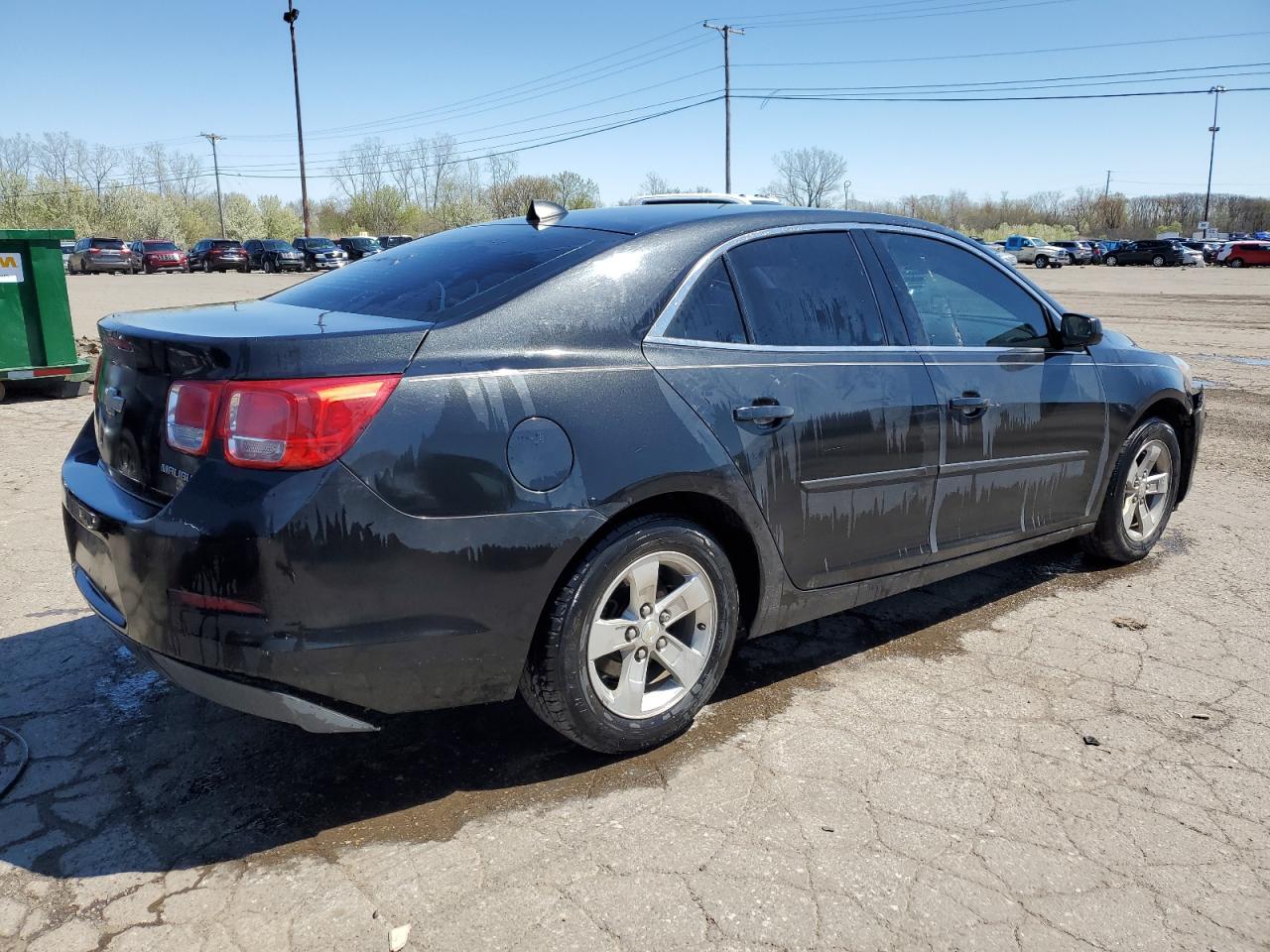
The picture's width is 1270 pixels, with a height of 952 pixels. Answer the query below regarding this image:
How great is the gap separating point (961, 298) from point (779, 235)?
1.01 metres

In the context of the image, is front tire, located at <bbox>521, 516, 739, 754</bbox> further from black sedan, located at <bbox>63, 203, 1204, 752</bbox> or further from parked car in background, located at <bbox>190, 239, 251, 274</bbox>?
parked car in background, located at <bbox>190, 239, 251, 274</bbox>

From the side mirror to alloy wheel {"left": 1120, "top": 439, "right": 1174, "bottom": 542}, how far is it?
79cm

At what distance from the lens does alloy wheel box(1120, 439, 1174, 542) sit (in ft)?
15.9

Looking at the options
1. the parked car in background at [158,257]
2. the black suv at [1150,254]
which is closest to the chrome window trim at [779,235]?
the parked car in background at [158,257]

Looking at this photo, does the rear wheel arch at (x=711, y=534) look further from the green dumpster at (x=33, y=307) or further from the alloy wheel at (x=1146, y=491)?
the green dumpster at (x=33, y=307)

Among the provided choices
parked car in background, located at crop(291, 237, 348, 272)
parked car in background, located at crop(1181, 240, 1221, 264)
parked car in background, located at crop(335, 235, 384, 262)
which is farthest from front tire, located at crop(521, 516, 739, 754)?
parked car in background, located at crop(1181, 240, 1221, 264)

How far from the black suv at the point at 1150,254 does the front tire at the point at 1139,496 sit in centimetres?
5690

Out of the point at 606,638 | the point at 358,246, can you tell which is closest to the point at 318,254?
the point at 358,246

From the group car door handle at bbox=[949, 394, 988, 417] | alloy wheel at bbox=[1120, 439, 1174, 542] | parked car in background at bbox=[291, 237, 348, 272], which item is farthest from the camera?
parked car in background at bbox=[291, 237, 348, 272]

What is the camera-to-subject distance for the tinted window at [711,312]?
309cm

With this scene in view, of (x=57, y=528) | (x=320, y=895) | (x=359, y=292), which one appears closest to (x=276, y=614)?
(x=320, y=895)

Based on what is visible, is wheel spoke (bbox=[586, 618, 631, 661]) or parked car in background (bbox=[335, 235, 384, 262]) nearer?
wheel spoke (bbox=[586, 618, 631, 661])

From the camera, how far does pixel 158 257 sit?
44812 mm

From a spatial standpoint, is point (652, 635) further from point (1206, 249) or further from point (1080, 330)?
point (1206, 249)
